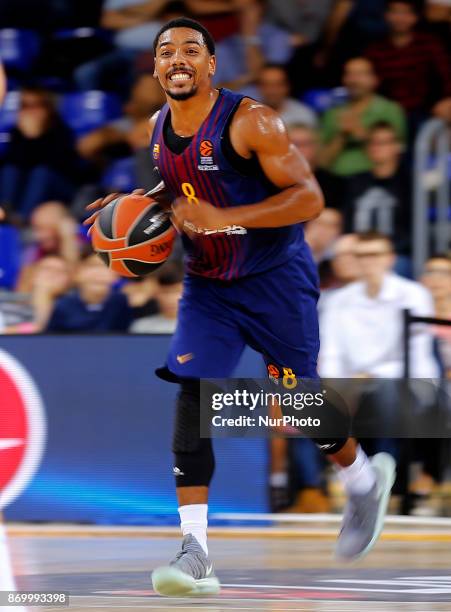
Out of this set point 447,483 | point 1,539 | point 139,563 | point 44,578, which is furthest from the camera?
point 447,483

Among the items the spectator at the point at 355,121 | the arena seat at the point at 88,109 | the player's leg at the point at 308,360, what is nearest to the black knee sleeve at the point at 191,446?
the player's leg at the point at 308,360

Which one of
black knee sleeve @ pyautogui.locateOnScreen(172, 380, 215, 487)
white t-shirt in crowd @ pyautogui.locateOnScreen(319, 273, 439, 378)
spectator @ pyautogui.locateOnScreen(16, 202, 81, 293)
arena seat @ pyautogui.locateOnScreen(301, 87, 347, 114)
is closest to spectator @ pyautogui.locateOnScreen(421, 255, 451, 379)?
white t-shirt in crowd @ pyautogui.locateOnScreen(319, 273, 439, 378)

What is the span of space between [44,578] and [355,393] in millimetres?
2558

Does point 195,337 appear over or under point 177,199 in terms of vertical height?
under

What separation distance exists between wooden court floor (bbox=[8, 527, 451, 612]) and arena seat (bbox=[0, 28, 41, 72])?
4.61 metres

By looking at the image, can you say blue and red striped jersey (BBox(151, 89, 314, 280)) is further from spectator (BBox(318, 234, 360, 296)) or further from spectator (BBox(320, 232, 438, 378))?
spectator (BBox(318, 234, 360, 296))

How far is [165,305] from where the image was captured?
8.72m

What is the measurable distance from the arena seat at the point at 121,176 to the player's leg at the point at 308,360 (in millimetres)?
4484

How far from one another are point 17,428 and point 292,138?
301 cm

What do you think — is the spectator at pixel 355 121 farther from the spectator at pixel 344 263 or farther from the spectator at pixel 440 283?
the spectator at pixel 440 283

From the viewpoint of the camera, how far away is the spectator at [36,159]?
10.5 m

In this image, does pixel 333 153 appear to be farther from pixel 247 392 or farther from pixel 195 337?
pixel 195 337

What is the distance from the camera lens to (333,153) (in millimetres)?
10117

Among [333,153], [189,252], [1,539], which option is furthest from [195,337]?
[333,153]
